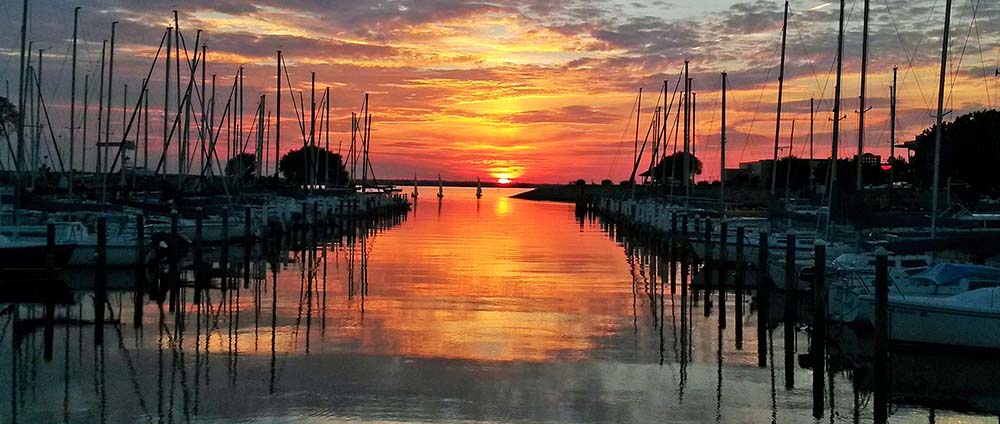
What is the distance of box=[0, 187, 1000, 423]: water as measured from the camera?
45.7 ft

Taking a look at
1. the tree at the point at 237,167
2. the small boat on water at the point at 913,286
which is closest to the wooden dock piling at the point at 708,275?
the small boat on water at the point at 913,286

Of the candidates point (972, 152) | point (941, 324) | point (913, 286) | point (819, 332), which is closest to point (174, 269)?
point (819, 332)

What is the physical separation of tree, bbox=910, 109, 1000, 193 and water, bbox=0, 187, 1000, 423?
39900mm

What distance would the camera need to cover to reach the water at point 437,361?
1392 cm

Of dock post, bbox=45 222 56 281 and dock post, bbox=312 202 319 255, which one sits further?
dock post, bbox=312 202 319 255

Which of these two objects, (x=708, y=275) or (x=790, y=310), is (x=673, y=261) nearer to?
(x=708, y=275)

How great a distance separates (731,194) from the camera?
99562 mm

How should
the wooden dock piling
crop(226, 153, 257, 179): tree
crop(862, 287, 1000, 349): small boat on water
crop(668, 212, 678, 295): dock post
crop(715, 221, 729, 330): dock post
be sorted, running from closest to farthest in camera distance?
crop(862, 287, 1000, 349): small boat on water
crop(715, 221, 729, 330): dock post
the wooden dock piling
crop(668, 212, 678, 295): dock post
crop(226, 153, 257, 179): tree

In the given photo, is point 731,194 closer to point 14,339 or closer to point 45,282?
Result: point 45,282

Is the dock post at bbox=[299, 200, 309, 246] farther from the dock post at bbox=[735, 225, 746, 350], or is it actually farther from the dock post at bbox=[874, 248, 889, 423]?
the dock post at bbox=[874, 248, 889, 423]

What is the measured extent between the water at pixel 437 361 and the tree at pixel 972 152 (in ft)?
131

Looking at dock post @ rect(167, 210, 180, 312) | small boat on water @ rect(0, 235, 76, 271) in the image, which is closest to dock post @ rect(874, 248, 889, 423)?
dock post @ rect(167, 210, 180, 312)

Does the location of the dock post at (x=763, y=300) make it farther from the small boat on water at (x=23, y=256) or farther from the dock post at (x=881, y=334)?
the small boat on water at (x=23, y=256)

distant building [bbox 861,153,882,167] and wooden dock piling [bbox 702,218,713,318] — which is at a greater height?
distant building [bbox 861,153,882,167]
